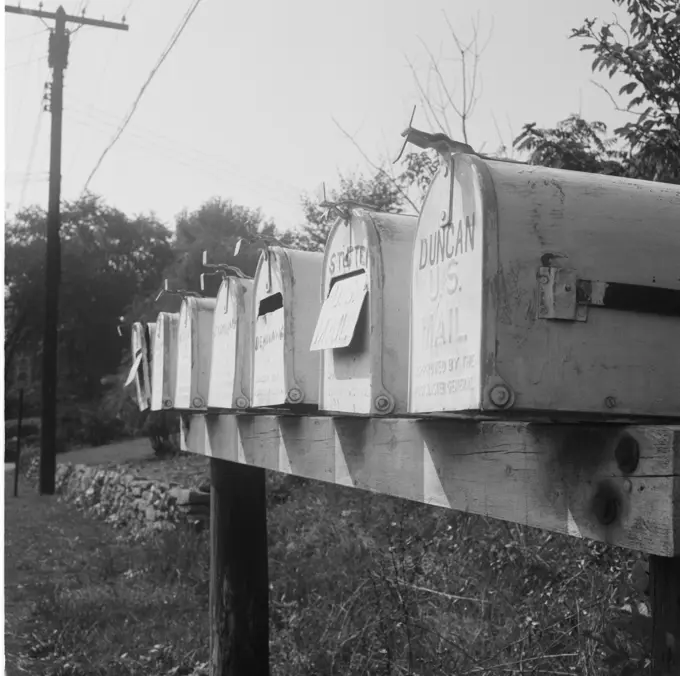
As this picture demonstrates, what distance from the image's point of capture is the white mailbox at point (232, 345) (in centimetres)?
273

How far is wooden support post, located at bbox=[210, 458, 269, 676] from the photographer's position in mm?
3152

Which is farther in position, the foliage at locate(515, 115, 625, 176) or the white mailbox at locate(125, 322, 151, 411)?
the white mailbox at locate(125, 322, 151, 411)

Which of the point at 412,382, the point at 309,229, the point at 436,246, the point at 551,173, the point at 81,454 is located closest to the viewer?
the point at 551,173

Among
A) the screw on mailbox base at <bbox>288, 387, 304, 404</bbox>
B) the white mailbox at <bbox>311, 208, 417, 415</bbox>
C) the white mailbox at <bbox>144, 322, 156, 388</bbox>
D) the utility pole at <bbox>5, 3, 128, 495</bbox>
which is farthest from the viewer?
the utility pole at <bbox>5, 3, 128, 495</bbox>

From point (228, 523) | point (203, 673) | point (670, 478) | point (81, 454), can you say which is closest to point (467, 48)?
point (228, 523)

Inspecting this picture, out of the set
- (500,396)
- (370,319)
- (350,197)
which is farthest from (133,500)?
(500,396)

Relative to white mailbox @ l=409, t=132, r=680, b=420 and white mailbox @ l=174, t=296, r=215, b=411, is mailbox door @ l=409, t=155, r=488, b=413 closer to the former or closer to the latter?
white mailbox @ l=409, t=132, r=680, b=420

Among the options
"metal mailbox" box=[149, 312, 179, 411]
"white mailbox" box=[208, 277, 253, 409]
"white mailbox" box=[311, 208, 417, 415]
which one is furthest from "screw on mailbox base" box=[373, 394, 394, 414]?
"metal mailbox" box=[149, 312, 179, 411]

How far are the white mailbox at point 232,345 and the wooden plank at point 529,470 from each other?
2.46 ft

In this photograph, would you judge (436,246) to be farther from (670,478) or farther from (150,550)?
(150,550)

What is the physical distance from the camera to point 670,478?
92 cm

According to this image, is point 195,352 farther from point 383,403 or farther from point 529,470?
point 529,470

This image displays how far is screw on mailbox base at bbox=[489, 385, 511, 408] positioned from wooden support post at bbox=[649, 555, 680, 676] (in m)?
0.27

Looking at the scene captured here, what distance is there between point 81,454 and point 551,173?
1147 centimetres
